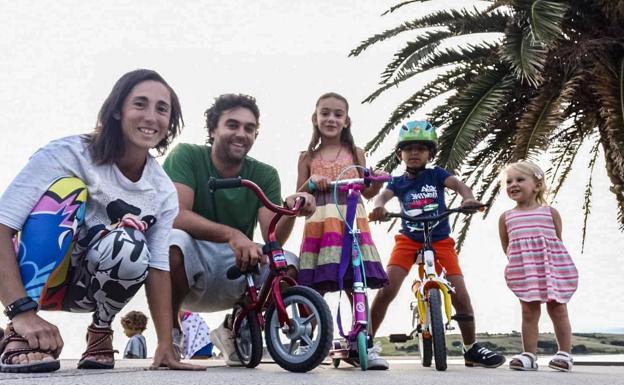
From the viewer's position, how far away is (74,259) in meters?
3.17

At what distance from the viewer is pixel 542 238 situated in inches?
184

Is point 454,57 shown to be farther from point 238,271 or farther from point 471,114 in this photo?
point 238,271

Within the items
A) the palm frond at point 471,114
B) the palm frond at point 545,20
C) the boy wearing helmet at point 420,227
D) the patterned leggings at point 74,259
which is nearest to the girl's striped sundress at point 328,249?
the boy wearing helmet at point 420,227

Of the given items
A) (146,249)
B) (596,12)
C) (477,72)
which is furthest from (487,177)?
(146,249)

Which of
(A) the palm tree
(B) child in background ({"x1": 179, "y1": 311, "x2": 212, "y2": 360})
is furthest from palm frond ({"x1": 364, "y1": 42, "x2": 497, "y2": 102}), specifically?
(B) child in background ({"x1": 179, "y1": 311, "x2": 212, "y2": 360})

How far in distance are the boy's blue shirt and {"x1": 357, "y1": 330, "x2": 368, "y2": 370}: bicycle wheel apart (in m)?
1.28

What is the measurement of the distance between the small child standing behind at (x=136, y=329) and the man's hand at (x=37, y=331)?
470 cm

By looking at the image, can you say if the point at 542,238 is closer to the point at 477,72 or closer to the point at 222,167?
the point at 222,167

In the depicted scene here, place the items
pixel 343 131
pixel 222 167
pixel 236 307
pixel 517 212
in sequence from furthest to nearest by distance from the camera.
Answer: pixel 517 212, pixel 343 131, pixel 222 167, pixel 236 307

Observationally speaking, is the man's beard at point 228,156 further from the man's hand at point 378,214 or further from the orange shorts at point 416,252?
the orange shorts at point 416,252

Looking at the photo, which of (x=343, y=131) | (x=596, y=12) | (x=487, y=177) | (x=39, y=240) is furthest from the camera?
(x=487, y=177)

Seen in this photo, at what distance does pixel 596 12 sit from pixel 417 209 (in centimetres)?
632

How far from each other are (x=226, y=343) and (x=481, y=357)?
5.43 ft

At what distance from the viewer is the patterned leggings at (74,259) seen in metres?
2.81
